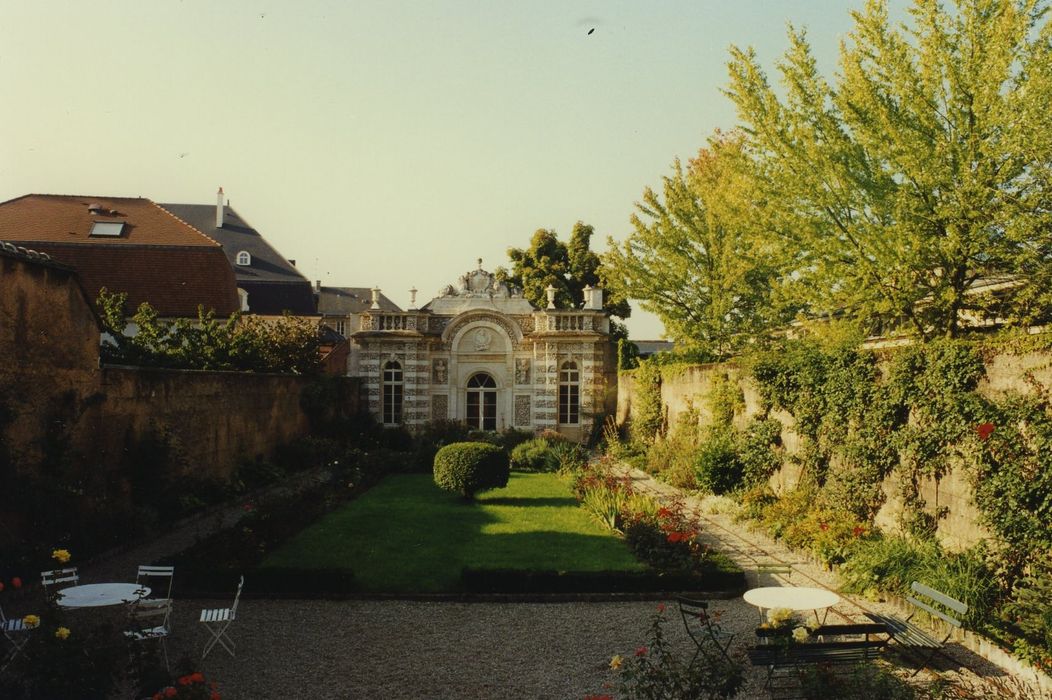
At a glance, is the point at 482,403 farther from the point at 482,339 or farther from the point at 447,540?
the point at 447,540

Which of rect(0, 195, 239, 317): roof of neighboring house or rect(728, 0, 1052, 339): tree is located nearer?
rect(728, 0, 1052, 339): tree

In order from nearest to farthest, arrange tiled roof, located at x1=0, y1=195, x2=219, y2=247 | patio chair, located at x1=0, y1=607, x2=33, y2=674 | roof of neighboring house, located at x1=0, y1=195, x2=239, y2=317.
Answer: patio chair, located at x1=0, y1=607, x2=33, y2=674 → roof of neighboring house, located at x1=0, y1=195, x2=239, y2=317 → tiled roof, located at x1=0, y1=195, x2=219, y2=247

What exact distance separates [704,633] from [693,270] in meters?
16.1

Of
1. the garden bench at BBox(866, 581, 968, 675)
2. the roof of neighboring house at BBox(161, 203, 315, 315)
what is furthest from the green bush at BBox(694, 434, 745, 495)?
the roof of neighboring house at BBox(161, 203, 315, 315)

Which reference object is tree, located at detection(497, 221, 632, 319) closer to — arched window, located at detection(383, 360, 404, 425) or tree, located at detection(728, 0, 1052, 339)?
arched window, located at detection(383, 360, 404, 425)

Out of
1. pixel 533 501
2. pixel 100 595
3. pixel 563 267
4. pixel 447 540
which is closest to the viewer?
pixel 100 595

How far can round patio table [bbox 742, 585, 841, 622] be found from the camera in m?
8.18

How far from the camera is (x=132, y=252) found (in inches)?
1120

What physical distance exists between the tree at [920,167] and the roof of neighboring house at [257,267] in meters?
35.5

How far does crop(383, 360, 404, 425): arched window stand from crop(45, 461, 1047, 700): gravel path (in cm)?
2034

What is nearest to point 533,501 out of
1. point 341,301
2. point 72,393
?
point 72,393

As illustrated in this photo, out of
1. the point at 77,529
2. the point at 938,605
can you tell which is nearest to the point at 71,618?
the point at 77,529

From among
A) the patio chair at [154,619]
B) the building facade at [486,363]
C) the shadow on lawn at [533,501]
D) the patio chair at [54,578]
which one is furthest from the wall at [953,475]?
the building facade at [486,363]

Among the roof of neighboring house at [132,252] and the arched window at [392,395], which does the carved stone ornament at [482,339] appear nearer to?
the arched window at [392,395]
